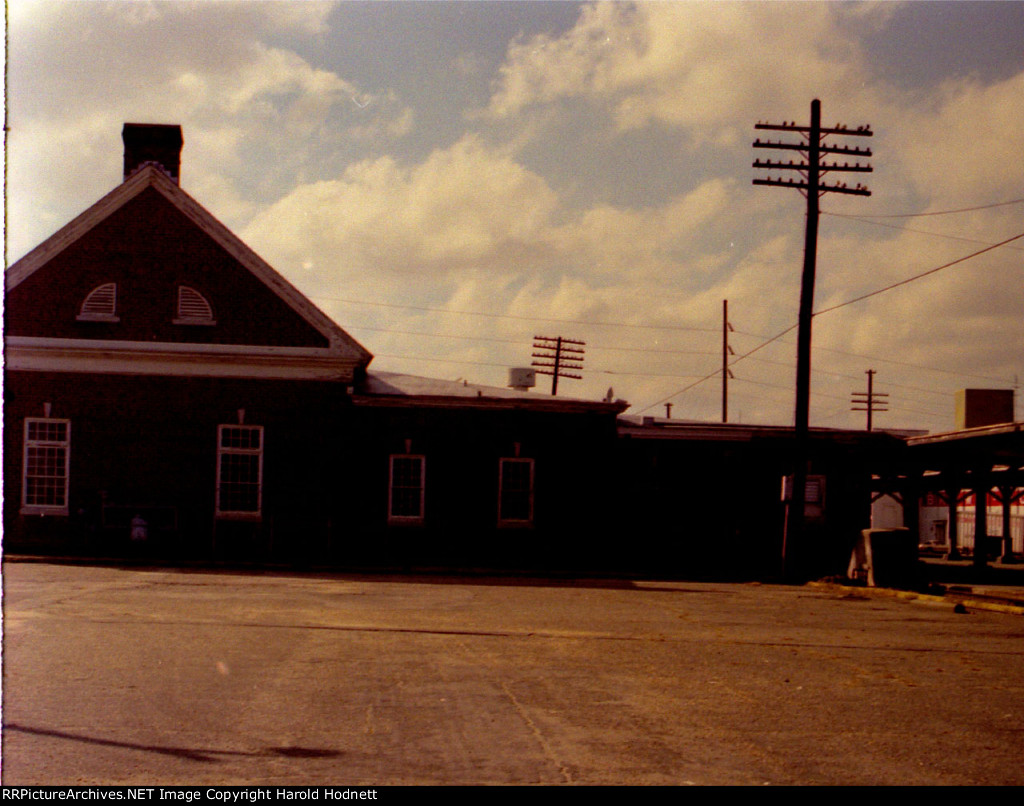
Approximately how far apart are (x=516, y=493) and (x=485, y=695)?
22370 millimetres

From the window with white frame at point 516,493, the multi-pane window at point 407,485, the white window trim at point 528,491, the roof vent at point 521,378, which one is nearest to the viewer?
the multi-pane window at point 407,485

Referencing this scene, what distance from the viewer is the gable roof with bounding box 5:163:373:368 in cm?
2984

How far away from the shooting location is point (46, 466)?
2972cm

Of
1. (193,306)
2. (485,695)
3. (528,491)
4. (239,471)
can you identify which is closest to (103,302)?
(193,306)

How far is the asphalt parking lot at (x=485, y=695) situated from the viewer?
6699 mm

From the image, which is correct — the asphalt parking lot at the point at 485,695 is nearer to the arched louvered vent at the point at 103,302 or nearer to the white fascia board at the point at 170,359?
the white fascia board at the point at 170,359

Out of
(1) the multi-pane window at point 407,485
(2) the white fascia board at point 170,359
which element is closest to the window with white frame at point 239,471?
(2) the white fascia board at point 170,359

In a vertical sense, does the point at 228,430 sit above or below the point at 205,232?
below

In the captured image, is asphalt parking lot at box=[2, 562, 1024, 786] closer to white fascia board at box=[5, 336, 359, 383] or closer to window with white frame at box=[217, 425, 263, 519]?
window with white frame at box=[217, 425, 263, 519]

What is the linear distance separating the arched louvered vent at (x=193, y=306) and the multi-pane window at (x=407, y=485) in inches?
237

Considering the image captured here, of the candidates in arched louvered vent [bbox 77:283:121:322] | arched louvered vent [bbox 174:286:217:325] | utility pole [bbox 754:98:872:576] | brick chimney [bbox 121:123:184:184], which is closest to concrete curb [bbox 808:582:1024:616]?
utility pole [bbox 754:98:872:576]

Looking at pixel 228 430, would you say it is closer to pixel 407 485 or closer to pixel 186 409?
pixel 186 409
